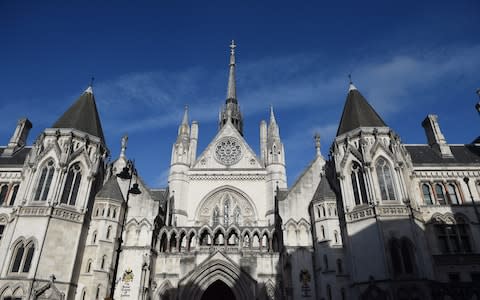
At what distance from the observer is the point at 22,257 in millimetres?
19297

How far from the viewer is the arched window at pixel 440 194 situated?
23.0m

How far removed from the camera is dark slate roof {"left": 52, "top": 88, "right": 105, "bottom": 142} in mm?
23844

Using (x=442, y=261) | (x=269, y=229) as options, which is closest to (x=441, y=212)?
(x=442, y=261)

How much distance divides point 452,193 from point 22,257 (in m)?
28.0

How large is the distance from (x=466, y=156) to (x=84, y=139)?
94.8 ft

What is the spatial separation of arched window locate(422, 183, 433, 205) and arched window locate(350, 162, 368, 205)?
→ 209 inches

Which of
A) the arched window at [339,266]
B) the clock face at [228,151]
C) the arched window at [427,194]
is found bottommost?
the arched window at [339,266]

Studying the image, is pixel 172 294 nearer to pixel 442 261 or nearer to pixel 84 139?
A: pixel 84 139

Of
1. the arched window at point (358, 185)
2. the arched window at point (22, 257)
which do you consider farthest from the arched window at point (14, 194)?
the arched window at point (358, 185)

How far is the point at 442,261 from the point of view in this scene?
68.2ft

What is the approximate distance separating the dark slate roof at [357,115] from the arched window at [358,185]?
3.05 m

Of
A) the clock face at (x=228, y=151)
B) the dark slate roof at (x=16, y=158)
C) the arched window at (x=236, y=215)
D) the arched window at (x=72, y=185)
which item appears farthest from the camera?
the clock face at (x=228, y=151)

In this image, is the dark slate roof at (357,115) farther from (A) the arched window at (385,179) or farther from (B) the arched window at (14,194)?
(B) the arched window at (14,194)

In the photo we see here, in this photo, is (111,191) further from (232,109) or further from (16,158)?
(232,109)
